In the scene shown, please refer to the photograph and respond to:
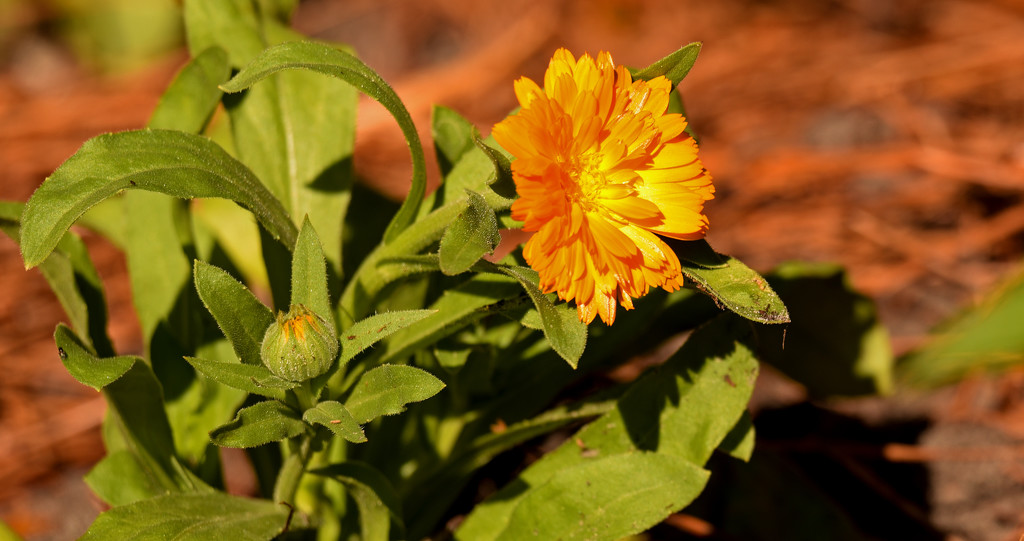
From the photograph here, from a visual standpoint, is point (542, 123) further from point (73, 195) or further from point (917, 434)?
point (917, 434)

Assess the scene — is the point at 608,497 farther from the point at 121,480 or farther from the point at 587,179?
the point at 121,480

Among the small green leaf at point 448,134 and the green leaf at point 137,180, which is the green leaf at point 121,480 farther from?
the small green leaf at point 448,134

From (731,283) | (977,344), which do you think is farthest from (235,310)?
(977,344)

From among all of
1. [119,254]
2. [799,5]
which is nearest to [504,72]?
[799,5]

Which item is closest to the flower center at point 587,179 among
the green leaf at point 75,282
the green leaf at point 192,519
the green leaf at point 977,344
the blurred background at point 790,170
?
the green leaf at point 192,519

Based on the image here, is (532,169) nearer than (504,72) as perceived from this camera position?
Yes
